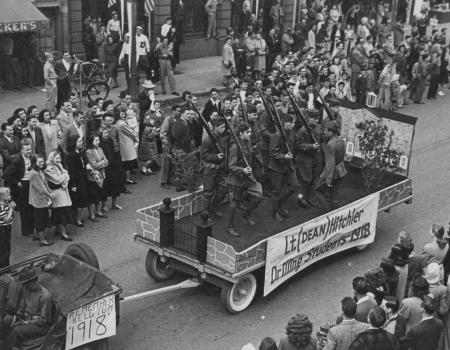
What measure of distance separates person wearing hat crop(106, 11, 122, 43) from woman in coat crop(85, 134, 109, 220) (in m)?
8.55

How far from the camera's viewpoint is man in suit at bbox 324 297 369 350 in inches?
308

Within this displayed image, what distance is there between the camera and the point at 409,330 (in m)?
8.41

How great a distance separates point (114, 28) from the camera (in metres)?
21.7

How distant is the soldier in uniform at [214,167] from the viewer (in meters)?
11.9

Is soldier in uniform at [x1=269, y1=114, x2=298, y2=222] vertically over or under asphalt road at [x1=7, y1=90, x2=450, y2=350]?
over

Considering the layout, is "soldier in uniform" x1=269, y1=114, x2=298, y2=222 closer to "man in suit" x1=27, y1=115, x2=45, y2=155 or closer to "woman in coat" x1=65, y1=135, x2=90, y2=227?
"woman in coat" x1=65, y1=135, x2=90, y2=227

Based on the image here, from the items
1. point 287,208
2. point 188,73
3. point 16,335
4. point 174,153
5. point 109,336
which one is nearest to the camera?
point 16,335

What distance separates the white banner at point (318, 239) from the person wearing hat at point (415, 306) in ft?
8.02

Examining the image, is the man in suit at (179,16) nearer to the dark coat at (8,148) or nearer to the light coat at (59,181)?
the dark coat at (8,148)

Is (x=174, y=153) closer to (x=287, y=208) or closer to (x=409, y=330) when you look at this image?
(x=287, y=208)

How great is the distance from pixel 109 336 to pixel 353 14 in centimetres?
2463

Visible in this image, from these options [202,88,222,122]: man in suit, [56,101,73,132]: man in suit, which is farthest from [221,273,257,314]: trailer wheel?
[202,88,222,122]: man in suit

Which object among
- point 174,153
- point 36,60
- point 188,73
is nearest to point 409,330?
point 174,153

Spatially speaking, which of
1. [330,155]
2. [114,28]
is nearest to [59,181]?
[330,155]
